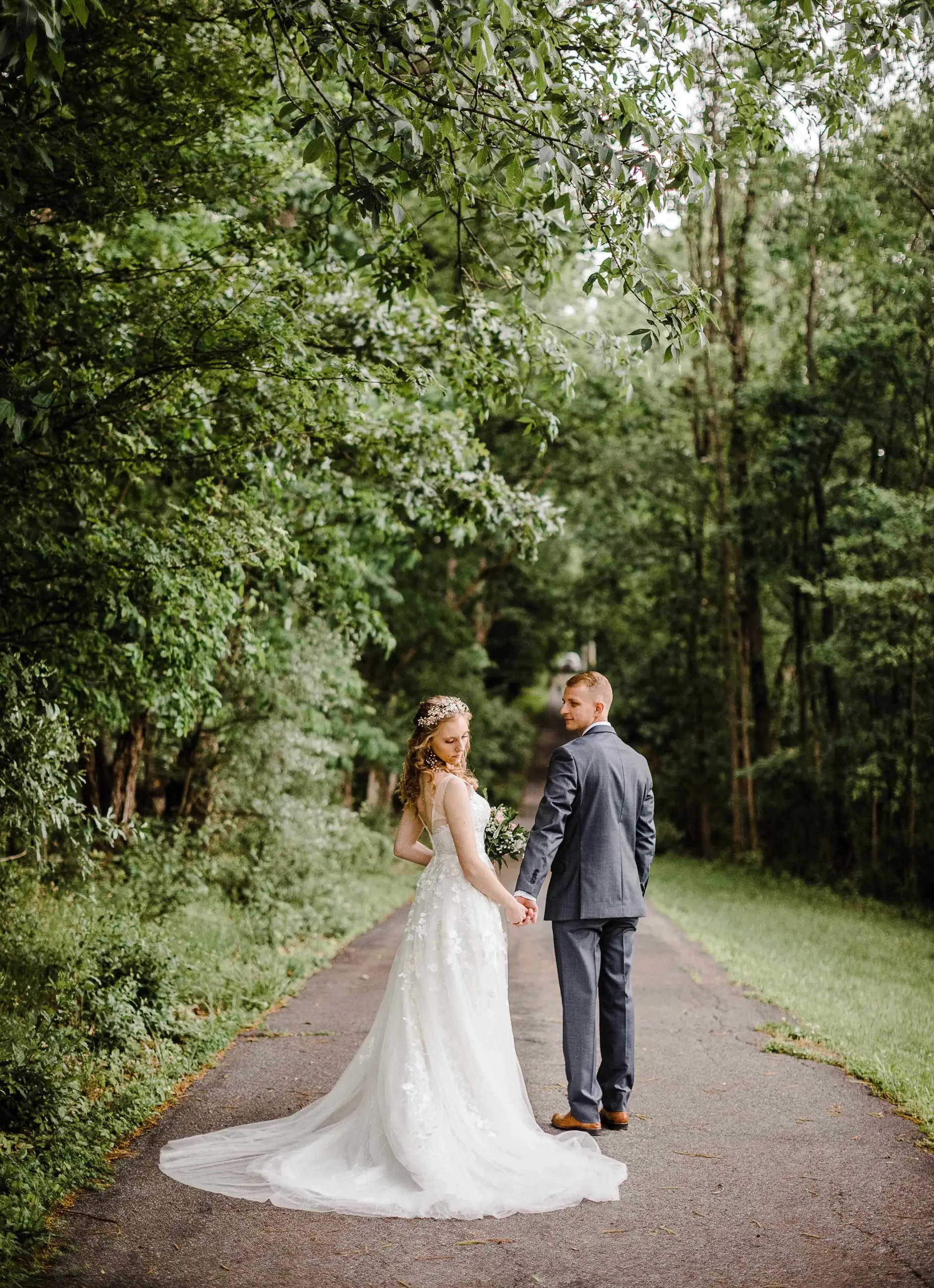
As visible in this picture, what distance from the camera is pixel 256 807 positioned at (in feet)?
41.9

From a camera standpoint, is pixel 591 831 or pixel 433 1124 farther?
pixel 591 831

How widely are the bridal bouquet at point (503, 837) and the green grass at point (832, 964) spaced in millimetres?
2615

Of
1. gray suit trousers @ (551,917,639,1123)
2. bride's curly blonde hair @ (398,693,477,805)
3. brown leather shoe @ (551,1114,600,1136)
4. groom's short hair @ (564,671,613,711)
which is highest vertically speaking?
groom's short hair @ (564,671,613,711)

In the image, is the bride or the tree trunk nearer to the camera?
the bride

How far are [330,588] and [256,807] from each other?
3096mm

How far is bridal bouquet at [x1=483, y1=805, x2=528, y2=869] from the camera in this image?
5.78 metres

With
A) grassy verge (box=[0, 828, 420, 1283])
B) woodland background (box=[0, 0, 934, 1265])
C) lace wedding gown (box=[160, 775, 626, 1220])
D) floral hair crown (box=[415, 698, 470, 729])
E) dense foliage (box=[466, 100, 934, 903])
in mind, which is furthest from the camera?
dense foliage (box=[466, 100, 934, 903])

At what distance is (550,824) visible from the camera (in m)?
5.56

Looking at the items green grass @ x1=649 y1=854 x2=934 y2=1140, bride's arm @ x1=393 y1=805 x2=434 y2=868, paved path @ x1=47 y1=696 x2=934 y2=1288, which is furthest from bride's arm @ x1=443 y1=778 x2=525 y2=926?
green grass @ x1=649 y1=854 x2=934 y2=1140

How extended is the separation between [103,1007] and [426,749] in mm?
2818

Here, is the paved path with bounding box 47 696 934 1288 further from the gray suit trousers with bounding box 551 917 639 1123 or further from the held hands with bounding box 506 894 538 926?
the held hands with bounding box 506 894 538 926

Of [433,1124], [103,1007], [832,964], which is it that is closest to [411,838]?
[433,1124]

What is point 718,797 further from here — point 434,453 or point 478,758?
point 434,453

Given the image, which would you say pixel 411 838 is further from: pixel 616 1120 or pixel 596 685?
pixel 616 1120
